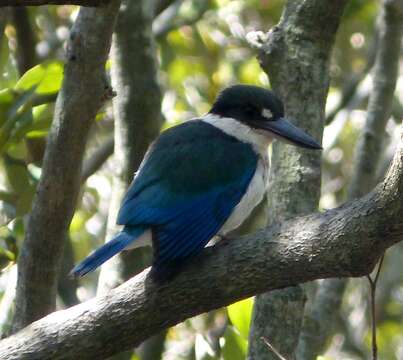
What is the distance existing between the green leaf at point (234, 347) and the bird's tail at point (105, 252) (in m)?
0.85

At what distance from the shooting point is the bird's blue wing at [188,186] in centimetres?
438

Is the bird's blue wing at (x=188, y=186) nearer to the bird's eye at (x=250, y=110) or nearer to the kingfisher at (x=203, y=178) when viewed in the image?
the kingfisher at (x=203, y=178)

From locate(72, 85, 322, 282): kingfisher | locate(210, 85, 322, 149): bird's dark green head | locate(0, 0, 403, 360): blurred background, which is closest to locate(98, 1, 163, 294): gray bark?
locate(0, 0, 403, 360): blurred background


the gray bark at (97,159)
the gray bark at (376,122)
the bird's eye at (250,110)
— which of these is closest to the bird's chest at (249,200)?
the bird's eye at (250,110)

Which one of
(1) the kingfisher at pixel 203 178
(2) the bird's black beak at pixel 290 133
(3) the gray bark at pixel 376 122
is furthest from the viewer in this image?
(3) the gray bark at pixel 376 122

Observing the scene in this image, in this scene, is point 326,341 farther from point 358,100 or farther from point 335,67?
point 335,67

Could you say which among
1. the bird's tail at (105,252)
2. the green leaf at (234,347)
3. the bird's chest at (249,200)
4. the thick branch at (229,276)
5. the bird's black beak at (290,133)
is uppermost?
the bird's black beak at (290,133)

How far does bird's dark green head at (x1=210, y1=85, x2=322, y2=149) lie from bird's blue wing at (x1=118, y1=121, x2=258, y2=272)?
0.16 metres

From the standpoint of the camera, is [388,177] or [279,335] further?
[279,335]

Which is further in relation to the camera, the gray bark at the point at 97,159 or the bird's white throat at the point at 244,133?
the gray bark at the point at 97,159

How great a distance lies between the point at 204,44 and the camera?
8023mm

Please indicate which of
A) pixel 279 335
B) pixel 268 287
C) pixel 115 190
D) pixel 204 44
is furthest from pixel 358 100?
pixel 268 287

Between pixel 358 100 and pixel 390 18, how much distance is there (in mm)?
1078

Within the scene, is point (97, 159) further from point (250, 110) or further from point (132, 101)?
point (250, 110)
